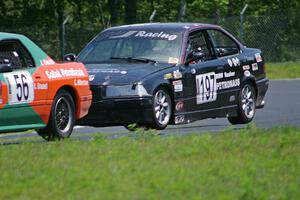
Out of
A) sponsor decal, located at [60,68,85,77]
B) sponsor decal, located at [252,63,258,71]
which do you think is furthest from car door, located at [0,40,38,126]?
sponsor decal, located at [252,63,258,71]

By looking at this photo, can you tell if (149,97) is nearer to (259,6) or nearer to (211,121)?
(211,121)

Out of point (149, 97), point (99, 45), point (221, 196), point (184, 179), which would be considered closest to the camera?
point (221, 196)

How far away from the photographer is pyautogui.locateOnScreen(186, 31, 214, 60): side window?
16.2 meters

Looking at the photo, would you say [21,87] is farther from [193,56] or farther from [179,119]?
[193,56]

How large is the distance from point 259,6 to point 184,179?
144 feet

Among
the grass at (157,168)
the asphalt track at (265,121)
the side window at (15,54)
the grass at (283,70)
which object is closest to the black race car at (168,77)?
A: the asphalt track at (265,121)

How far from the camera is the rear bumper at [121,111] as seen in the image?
47.8 feet

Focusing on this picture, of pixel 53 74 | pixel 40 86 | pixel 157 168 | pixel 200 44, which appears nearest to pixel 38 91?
pixel 40 86

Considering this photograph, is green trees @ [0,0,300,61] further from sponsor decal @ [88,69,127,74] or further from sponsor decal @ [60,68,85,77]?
sponsor decal @ [60,68,85,77]

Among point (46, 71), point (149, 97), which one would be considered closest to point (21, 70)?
point (46, 71)

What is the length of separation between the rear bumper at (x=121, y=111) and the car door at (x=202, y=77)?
3.45 ft

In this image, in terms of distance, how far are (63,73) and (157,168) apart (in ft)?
15.5

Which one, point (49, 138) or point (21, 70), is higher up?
point (21, 70)

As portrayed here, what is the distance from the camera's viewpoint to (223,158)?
992 centimetres
